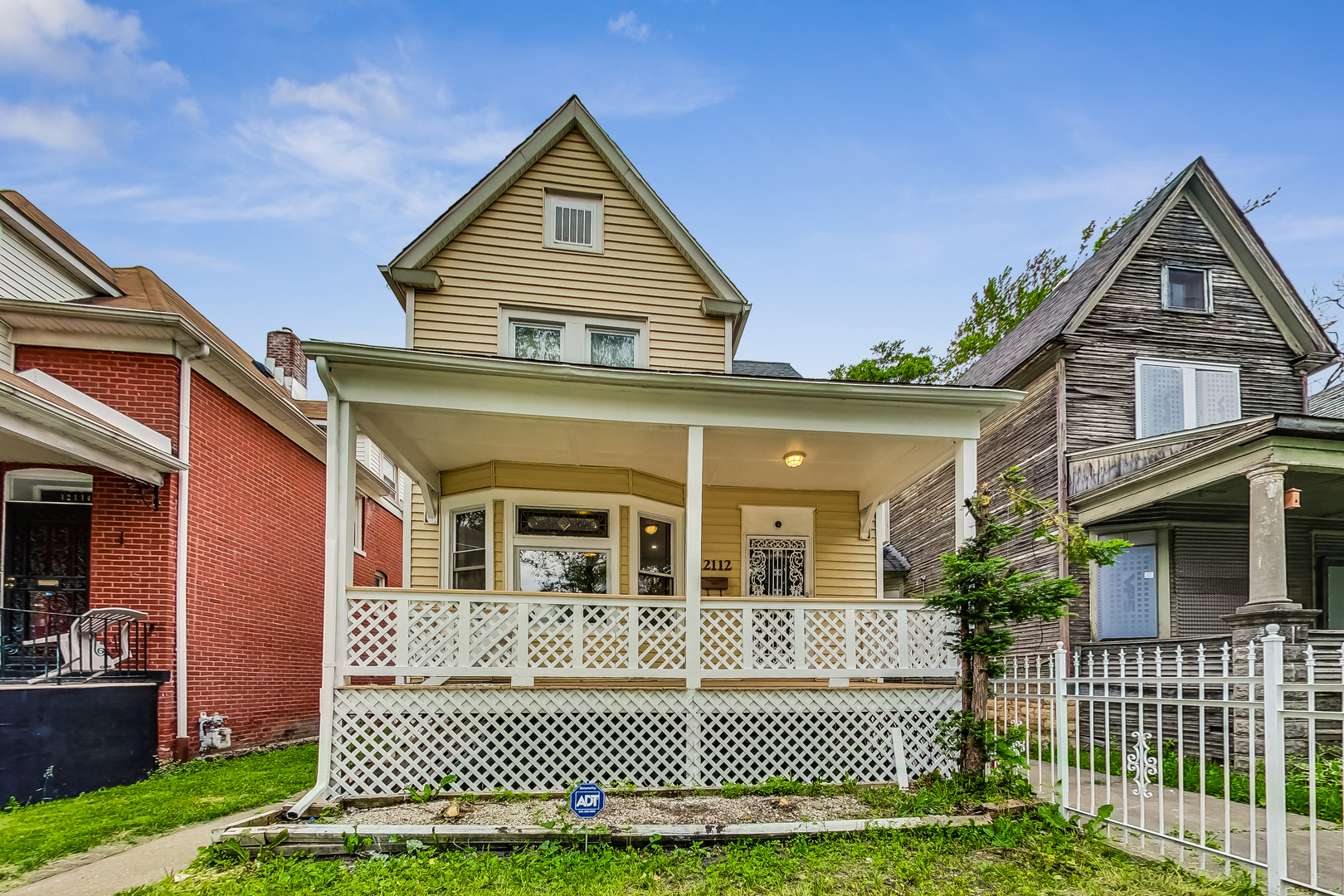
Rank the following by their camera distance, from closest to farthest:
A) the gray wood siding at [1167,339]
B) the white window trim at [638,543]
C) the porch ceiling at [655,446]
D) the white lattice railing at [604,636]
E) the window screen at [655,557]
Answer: the white lattice railing at [604,636], the porch ceiling at [655,446], the white window trim at [638,543], the window screen at [655,557], the gray wood siding at [1167,339]

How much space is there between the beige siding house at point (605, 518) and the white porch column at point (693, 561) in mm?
24

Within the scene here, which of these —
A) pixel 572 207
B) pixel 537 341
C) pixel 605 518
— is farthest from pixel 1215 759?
pixel 572 207

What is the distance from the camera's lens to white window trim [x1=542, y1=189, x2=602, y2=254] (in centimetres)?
1041

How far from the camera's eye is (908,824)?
547 cm

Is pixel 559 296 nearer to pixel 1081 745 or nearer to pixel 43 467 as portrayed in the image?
pixel 43 467

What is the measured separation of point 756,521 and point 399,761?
18.9 ft

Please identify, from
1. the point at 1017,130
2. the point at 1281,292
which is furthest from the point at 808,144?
the point at 1281,292

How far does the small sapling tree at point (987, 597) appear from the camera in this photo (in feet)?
20.3

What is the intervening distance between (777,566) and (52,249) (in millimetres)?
10524

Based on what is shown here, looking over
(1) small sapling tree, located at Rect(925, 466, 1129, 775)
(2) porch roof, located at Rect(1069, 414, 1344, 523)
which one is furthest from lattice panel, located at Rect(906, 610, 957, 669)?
(2) porch roof, located at Rect(1069, 414, 1344, 523)

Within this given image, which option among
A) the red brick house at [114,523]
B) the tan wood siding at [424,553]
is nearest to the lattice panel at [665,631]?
the tan wood siding at [424,553]

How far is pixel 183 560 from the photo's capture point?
8680 millimetres

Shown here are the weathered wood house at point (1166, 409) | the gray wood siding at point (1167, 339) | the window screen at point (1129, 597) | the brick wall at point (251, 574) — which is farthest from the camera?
the gray wood siding at point (1167, 339)

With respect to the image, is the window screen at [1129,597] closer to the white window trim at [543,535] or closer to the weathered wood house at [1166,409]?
the weathered wood house at [1166,409]
